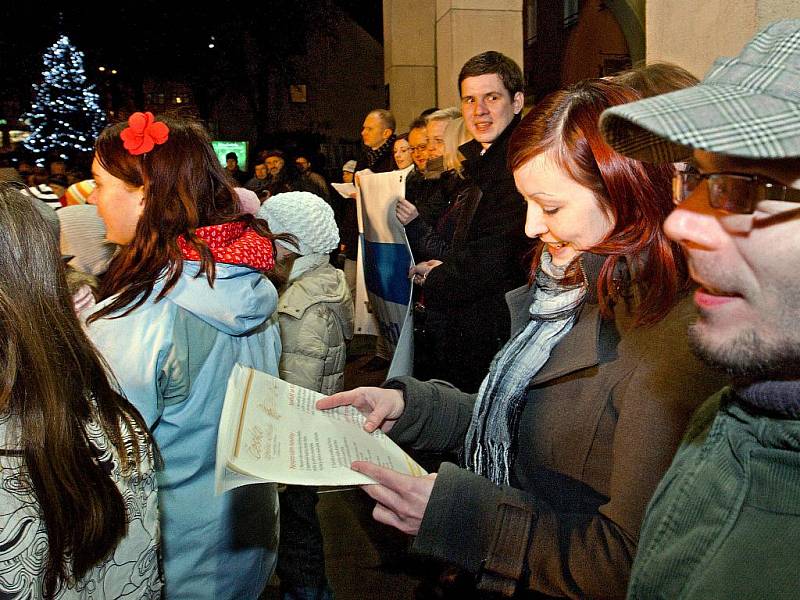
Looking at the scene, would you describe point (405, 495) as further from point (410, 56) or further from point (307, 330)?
point (410, 56)

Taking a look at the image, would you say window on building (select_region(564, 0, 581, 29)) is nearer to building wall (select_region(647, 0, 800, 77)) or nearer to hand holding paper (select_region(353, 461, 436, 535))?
building wall (select_region(647, 0, 800, 77))

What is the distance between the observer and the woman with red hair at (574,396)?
1539mm

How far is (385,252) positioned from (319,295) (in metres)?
0.91

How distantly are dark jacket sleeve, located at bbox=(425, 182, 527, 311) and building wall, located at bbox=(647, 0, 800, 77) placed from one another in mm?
947

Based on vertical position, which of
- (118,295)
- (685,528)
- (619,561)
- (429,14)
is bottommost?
(619,561)

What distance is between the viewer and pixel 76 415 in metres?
1.62

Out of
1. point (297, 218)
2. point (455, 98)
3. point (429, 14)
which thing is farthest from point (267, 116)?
point (297, 218)

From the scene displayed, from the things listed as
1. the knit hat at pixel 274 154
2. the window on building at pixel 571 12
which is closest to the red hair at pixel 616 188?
the knit hat at pixel 274 154

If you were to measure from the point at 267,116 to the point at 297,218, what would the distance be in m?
29.1

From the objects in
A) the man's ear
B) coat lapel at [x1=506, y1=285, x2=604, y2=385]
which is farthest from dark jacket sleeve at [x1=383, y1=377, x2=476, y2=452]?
the man's ear

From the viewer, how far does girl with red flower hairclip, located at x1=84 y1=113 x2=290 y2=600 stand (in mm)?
2334

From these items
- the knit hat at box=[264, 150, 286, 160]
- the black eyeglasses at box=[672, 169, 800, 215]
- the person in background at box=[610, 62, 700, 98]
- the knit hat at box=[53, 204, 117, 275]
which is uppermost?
the knit hat at box=[264, 150, 286, 160]

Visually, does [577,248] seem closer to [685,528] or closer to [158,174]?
[685,528]

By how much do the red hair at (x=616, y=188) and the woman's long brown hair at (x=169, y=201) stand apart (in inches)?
46.0
